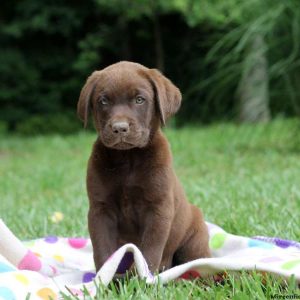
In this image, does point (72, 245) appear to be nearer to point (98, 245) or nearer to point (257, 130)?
point (98, 245)

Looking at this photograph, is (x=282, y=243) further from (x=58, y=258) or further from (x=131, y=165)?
(x=58, y=258)

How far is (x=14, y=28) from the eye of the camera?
51.4ft

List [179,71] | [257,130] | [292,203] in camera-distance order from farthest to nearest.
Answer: [179,71], [257,130], [292,203]

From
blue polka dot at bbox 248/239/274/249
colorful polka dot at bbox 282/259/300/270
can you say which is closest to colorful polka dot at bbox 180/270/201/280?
colorful polka dot at bbox 282/259/300/270

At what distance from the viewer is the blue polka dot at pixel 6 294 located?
234 cm

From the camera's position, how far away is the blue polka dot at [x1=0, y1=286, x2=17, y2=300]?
7.69ft

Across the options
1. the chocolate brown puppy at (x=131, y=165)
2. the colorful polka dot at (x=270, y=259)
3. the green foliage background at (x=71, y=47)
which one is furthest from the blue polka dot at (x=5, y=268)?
the green foliage background at (x=71, y=47)

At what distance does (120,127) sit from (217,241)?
41.6 inches

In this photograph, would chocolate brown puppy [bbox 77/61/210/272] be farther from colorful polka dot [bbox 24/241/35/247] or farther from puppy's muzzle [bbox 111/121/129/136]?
colorful polka dot [bbox 24/241/35/247]

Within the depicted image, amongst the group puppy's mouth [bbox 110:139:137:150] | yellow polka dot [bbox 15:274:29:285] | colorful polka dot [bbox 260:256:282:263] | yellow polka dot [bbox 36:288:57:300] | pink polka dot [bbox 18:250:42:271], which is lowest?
pink polka dot [bbox 18:250:42:271]

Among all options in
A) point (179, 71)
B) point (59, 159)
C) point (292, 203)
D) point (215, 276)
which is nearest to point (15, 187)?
point (59, 159)

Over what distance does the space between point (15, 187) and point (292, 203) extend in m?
3.03

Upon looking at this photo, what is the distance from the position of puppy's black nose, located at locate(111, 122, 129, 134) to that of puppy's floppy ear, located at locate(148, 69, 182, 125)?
24 centimetres

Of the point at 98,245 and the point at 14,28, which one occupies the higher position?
the point at 14,28
